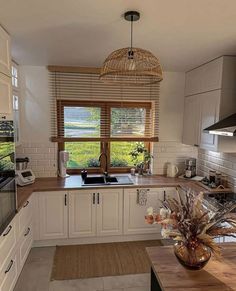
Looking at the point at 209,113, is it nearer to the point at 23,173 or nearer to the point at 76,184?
the point at 76,184

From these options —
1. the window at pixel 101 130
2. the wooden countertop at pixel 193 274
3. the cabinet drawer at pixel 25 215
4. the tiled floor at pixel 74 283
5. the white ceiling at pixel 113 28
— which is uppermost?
the white ceiling at pixel 113 28

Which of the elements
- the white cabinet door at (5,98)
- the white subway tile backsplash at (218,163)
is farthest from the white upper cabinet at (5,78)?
the white subway tile backsplash at (218,163)

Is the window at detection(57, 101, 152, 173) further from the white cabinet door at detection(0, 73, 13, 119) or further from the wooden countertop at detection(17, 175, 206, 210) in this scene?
the white cabinet door at detection(0, 73, 13, 119)

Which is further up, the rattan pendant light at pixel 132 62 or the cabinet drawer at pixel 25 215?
the rattan pendant light at pixel 132 62

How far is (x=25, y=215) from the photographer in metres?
2.65

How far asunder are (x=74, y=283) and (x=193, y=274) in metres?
1.53

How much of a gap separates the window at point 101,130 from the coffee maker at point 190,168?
26.7 inches

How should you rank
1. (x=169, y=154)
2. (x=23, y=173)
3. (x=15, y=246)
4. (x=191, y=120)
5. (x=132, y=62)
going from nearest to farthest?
1. (x=132, y=62)
2. (x=15, y=246)
3. (x=23, y=173)
4. (x=191, y=120)
5. (x=169, y=154)

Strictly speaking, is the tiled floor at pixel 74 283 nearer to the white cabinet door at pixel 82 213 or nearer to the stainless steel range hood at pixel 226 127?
the white cabinet door at pixel 82 213

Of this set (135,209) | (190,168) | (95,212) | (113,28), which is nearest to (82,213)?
(95,212)

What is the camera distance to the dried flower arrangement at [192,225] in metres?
1.33

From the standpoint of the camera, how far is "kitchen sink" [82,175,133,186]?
3.25m

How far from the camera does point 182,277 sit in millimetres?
1358

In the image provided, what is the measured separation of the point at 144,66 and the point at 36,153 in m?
2.27
